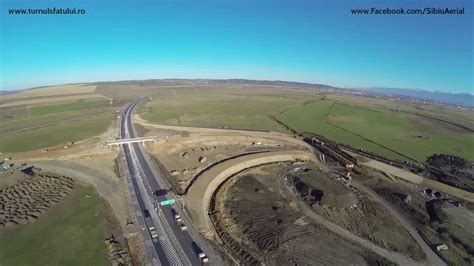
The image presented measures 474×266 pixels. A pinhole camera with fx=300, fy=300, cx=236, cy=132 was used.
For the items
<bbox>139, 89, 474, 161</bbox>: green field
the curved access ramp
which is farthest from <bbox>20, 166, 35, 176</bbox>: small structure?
<bbox>139, 89, 474, 161</bbox>: green field

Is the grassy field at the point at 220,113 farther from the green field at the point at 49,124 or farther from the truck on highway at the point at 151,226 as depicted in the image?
the truck on highway at the point at 151,226

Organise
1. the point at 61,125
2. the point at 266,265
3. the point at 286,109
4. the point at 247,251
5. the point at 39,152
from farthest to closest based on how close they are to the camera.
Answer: the point at 286,109 → the point at 61,125 → the point at 39,152 → the point at 247,251 → the point at 266,265

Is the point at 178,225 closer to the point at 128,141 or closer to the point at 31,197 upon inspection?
the point at 31,197

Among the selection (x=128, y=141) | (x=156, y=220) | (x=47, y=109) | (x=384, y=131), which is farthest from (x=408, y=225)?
(x=47, y=109)

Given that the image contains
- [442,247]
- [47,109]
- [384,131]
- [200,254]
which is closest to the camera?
[200,254]

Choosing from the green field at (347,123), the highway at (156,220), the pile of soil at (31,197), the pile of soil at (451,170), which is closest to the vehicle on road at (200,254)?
the highway at (156,220)

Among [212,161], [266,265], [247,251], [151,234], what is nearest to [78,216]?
[151,234]

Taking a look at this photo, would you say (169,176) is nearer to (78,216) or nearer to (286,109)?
(78,216)
